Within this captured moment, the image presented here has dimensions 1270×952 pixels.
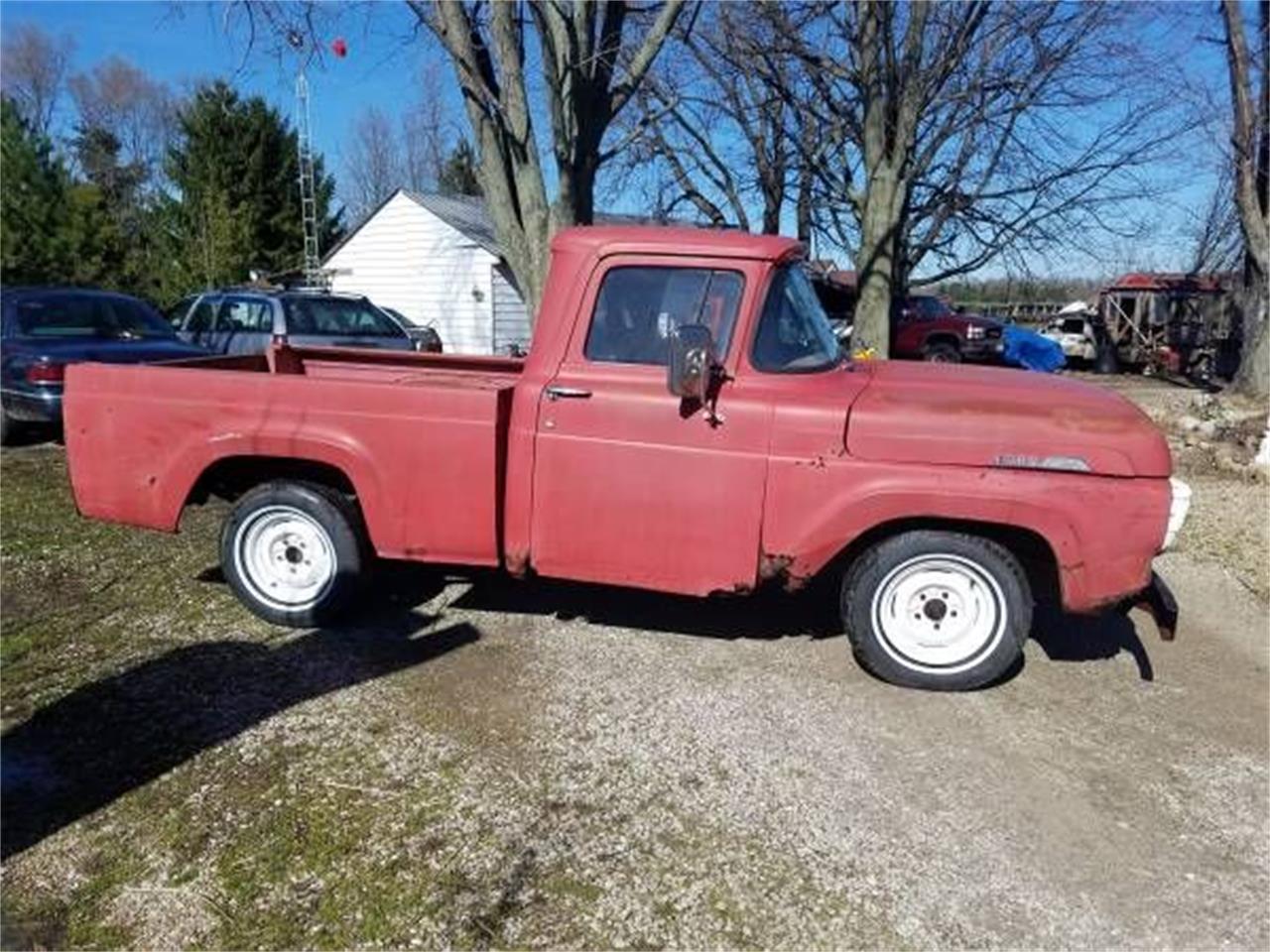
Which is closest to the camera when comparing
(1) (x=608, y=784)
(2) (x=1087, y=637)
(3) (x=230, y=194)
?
(1) (x=608, y=784)

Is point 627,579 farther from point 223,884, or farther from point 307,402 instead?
point 223,884

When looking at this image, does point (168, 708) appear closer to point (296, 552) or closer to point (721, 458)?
point (296, 552)

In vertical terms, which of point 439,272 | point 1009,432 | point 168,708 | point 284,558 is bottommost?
point 168,708

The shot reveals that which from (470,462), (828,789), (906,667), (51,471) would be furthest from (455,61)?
(828,789)

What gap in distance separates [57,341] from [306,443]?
6.95 metres

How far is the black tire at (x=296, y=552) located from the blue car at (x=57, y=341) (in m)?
5.46

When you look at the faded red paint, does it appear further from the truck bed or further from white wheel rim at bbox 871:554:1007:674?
white wheel rim at bbox 871:554:1007:674

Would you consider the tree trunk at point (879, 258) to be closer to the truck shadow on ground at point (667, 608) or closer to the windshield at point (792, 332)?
the truck shadow on ground at point (667, 608)

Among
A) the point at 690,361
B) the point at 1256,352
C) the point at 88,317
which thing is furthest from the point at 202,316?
the point at 1256,352

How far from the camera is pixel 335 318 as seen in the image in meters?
13.2

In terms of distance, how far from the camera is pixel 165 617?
505cm

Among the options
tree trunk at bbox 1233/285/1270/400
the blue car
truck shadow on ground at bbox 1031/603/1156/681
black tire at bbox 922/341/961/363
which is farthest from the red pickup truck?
black tire at bbox 922/341/961/363

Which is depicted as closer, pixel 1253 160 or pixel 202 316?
pixel 202 316

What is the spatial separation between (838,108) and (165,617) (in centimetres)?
1549
